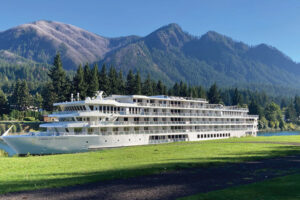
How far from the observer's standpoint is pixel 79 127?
129ft

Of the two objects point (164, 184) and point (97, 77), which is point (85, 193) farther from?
point (97, 77)

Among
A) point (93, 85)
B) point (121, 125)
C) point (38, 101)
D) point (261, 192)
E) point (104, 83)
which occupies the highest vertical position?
point (104, 83)

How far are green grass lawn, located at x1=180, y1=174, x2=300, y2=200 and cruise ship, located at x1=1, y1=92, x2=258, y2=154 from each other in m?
28.7

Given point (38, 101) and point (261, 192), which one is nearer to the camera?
point (261, 192)

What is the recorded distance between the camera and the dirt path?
11633 mm

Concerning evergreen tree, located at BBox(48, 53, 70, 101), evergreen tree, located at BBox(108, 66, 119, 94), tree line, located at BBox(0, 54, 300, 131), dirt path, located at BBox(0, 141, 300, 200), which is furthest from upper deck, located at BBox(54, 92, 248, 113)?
evergreen tree, located at BBox(108, 66, 119, 94)

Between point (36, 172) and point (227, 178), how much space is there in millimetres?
11372

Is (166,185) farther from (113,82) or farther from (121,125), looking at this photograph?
(113,82)

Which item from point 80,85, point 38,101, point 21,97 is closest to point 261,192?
point 80,85

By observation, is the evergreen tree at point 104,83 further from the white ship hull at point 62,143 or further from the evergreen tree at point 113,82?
the white ship hull at point 62,143

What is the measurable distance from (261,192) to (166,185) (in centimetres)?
433

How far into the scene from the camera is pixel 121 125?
139 feet

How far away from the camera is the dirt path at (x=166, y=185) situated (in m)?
11.6

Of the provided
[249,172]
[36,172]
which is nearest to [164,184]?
[249,172]
